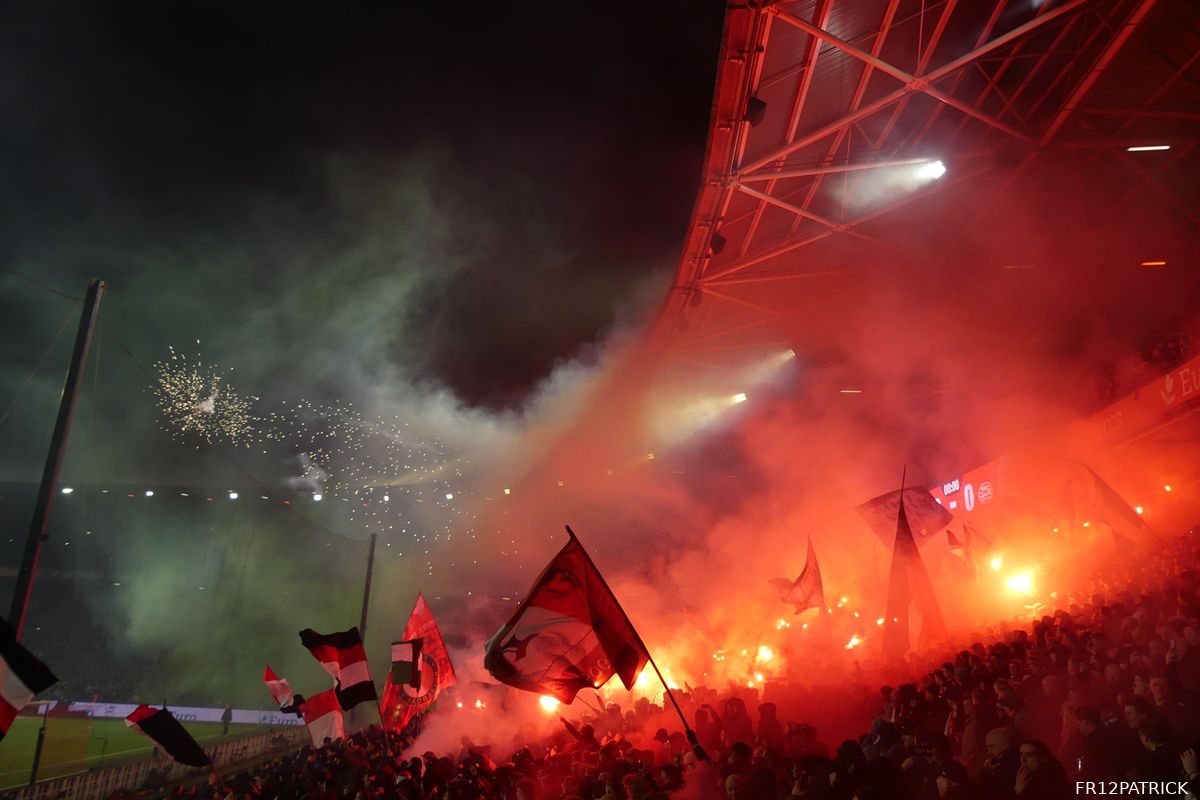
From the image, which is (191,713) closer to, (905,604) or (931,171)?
(905,604)

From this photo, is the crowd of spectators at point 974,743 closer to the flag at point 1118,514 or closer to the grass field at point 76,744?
the flag at point 1118,514

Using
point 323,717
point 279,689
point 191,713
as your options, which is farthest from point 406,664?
point 191,713

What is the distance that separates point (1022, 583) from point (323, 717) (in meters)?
12.8

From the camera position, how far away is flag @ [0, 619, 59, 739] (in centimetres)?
530

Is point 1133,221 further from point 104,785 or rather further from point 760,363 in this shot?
point 104,785

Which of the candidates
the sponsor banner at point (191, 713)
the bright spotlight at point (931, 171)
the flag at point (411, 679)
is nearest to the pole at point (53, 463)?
the flag at point (411, 679)

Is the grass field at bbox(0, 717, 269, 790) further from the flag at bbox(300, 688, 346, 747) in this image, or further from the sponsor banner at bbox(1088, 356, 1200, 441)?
the sponsor banner at bbox(1088, 356, 1200, 441)

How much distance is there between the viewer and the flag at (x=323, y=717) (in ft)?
24.6

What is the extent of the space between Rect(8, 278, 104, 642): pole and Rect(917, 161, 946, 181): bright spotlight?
10.3 meters

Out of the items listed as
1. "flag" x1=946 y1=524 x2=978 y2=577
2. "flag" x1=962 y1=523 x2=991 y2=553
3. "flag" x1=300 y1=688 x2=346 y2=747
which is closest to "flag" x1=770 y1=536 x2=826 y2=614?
"flag" x1=946 y1=524 x2=978 y2=577

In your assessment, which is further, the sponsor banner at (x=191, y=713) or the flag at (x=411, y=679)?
the sponsor banner at (x=191, y=713)

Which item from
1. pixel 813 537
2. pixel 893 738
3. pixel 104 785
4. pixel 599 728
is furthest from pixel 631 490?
pixel 893 738

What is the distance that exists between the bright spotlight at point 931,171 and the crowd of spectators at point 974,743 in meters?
5.52

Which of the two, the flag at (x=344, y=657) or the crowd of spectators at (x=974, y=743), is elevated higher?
the flag at (x=344, y=657)
